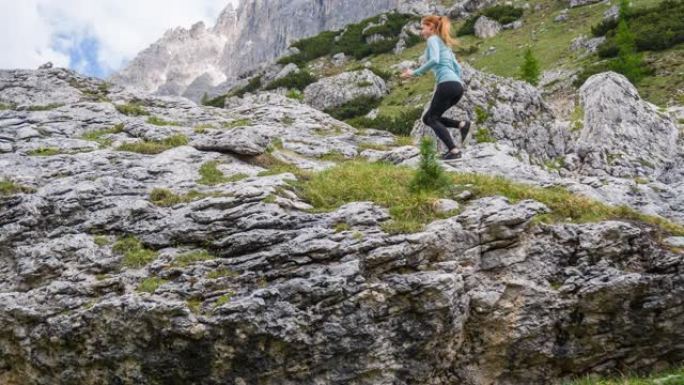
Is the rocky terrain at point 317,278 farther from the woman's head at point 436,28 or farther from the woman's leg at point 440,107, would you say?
the woman's head at point 436,28

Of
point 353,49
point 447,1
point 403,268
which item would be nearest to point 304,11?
point 447,1

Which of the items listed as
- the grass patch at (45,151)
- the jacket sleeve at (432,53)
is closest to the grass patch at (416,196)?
the jacket sleeve at (432,53)

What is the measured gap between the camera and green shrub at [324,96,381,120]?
4550cm

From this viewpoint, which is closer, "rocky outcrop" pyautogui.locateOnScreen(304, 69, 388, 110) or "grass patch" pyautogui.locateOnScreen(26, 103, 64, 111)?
"grass patch" pyautogui.locateOnScreen(26, 103, 64, 111)

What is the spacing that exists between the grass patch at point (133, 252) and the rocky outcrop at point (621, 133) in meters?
13.6

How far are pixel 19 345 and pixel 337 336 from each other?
15.5 ft

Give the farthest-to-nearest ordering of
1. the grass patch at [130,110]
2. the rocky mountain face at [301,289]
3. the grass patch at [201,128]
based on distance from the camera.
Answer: the grass patch at [130,110] < the grass patch at [201,128] < the rocky mountain face at [301,289]

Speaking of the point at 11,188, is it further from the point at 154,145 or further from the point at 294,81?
the point at 294,81

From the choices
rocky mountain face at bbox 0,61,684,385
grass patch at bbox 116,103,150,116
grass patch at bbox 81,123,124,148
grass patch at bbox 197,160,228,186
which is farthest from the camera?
grass patch at bbox 116,103,150,116

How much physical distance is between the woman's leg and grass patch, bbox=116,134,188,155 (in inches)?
232

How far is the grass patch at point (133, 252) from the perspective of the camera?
353 inches

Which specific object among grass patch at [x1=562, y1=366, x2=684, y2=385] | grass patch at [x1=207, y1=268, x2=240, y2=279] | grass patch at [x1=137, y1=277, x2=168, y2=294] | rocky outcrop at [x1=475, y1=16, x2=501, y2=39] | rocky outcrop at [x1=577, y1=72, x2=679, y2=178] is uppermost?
rocky outcrop at [x1=475, y1=16, x2=501, y2=39]

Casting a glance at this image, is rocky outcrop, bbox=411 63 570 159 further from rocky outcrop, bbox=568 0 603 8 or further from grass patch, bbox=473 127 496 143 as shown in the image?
rocky outcrop, bbox=568 0 603 8

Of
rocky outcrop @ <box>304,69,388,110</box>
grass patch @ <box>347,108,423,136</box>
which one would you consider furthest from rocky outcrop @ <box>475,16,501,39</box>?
grass patch @ <box>347,108,423,136</box>
